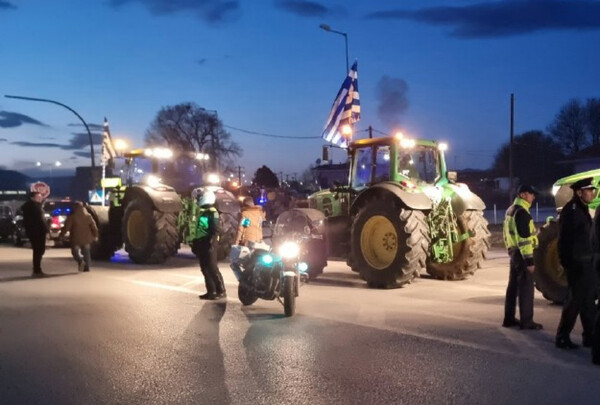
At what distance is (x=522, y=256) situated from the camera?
8023 millimetres

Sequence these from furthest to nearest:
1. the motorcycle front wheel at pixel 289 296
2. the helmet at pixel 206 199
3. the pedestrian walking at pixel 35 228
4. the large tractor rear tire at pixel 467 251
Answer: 1. the pedestrian walking at pixel 35 228
2. the large tractor rear tire at pixel 467 251
3. the helmet at pixel 206 199
4. the motorcycle front wheel at pixel 289 296

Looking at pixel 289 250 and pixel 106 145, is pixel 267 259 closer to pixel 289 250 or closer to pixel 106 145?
pixel 289 250

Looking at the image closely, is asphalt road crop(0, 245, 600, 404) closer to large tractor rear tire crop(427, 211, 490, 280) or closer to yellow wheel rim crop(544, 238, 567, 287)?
yellow wheel rim crop(544, 238, 567, 287)

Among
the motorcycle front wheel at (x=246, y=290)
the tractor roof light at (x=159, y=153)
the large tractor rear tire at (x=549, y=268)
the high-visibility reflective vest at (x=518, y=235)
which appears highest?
the tractor roof light at (x=159, y=153)

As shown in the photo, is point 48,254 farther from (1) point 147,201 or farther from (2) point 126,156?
(1) point 147,201

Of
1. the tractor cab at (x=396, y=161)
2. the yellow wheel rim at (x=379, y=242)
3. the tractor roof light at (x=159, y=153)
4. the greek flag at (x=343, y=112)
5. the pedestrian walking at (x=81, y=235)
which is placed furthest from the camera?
the greek flag at (x=343, y=112)

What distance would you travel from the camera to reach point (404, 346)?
7.44m

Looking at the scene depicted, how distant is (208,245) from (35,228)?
5.71 metres

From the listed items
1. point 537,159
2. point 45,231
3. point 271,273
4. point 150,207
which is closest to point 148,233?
point 150,207

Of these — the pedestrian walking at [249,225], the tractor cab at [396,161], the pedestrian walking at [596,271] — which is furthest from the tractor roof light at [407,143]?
the pedestrian walking at [596,271]

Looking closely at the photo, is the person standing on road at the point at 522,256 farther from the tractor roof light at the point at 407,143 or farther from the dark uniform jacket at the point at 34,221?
the dark uniform jacket at the point at 34,221

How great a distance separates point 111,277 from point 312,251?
432cm

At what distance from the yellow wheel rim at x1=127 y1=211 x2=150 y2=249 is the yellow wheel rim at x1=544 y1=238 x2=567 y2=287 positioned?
10169 millimetres

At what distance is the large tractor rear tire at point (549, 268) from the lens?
9.84 m
